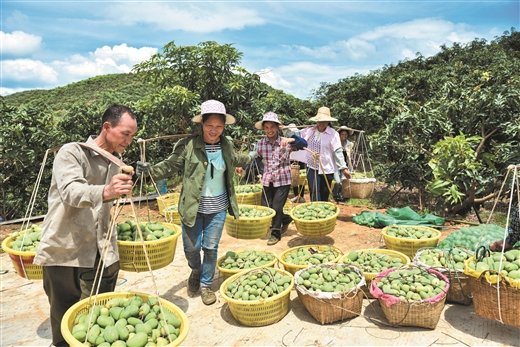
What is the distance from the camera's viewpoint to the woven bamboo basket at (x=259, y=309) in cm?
271

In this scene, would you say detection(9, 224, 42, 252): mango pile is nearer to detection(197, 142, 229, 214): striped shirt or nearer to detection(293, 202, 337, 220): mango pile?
detection(197, 142, 229, 214): striped shirt

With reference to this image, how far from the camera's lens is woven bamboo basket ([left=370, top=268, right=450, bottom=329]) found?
256 cm

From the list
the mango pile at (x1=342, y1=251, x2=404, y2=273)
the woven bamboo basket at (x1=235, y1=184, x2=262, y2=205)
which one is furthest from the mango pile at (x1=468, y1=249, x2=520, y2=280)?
the woven bamboo basket at (x1=235, y1=184, x2=262, y2=205)

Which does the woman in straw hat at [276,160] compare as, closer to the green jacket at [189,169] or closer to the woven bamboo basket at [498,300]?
the green jacket at [189,169]

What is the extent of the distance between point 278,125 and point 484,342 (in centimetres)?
292

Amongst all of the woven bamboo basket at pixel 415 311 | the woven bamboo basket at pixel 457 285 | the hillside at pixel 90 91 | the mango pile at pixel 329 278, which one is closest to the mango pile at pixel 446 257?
the woven bamboo basket at pixel 457 285

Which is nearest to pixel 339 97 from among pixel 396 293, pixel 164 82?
pixel 164 82

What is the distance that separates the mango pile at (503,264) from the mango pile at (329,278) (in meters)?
0.85

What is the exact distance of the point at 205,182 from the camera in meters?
3.08

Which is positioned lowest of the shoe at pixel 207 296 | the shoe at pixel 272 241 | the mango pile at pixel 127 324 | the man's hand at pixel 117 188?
the shoe at pixel 272 241

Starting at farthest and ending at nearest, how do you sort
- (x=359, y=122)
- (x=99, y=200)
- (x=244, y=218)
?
(x=359, y=122)
(x=244, y=218)
(x=99, y=200)

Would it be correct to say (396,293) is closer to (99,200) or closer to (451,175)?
(99,200)

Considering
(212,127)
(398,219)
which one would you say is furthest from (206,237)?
(398,219)

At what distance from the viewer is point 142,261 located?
242cm
